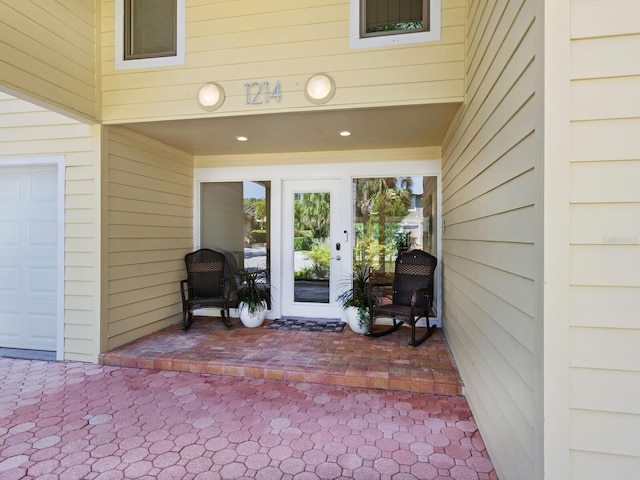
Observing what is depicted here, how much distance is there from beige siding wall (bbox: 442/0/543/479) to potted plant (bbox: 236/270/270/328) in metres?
2.50

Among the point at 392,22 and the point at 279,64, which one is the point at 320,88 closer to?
the point at 279,64

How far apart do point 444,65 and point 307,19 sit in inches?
49.5

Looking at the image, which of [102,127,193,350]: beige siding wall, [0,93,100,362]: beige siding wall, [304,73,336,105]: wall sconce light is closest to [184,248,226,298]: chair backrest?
[102,127,193,350]: beige siding wall

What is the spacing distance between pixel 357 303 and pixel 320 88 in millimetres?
2381

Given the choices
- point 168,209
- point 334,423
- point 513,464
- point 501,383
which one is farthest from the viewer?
point 168,209

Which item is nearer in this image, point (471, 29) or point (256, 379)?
point (471, 29)

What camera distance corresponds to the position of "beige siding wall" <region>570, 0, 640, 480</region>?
1234 millimetres

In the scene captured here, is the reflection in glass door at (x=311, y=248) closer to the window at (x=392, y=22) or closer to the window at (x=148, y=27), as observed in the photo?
the window at (x=392, y=22)

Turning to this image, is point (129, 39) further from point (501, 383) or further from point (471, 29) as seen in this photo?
point (501, 383)

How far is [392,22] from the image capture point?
3145 mm

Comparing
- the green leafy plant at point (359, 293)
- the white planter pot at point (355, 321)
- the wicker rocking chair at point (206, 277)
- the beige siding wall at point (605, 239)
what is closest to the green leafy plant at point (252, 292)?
the wicker rocking chair at point (206, 277)

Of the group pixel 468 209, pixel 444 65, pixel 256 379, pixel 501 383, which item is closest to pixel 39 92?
pixel 256 379

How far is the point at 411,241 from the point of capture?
187 inches

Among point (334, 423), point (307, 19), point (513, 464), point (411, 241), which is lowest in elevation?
point (334, 423)
